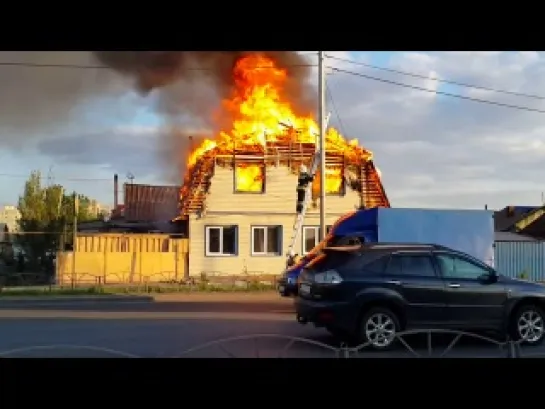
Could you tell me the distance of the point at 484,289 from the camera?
12.1 meters

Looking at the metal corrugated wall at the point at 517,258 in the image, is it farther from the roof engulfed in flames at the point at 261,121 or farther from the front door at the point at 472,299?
the front door at the point at 472,299

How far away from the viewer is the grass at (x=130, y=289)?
25.0m

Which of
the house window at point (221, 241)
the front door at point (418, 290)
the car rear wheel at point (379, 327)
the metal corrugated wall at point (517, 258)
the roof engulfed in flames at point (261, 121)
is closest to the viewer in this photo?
the car rear wheel at point (379, 327)

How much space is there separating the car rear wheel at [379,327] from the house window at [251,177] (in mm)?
21491

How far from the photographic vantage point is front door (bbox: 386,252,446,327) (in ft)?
38.9

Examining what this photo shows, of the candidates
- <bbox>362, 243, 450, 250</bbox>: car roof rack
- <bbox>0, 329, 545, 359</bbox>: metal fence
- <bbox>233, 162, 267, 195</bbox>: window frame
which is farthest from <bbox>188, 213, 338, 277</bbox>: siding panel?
<bbox>362, 243, 450, 250</bbox>: car roof rack

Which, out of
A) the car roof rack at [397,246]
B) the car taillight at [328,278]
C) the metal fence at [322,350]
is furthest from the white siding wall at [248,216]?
the car taillight at [328,278]

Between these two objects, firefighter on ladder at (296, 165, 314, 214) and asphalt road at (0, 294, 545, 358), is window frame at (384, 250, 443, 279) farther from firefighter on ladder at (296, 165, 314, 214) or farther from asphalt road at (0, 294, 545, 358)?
firefighter on ladder at (296, 165, 314, 214)

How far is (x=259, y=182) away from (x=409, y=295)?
71.3 feet

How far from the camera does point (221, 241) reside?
32531 millimetres
